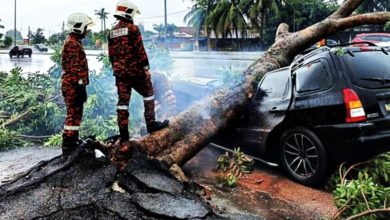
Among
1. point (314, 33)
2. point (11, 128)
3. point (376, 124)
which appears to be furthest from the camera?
point (11, 128)

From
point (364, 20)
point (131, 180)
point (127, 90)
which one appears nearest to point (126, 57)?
point (127, 90)

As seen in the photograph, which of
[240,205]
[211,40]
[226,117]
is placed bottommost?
[240,205]

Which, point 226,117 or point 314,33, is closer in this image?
point 226,117

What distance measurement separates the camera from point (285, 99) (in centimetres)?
503

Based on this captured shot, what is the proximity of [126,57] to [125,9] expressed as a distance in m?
0.60

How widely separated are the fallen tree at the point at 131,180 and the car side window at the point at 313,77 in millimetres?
1278

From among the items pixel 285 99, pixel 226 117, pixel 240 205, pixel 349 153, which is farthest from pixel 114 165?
pixel 349 153

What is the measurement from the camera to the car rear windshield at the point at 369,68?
4.29 m

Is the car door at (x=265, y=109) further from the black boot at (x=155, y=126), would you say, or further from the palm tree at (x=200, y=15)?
the palm tree at (x=200, y=15)

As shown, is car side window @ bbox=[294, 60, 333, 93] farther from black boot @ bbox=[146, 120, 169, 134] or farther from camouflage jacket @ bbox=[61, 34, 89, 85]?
camouflage jacket @ bbox=[61, 34, 89, 85]

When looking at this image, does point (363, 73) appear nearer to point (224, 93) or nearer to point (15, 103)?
point (224, 93)

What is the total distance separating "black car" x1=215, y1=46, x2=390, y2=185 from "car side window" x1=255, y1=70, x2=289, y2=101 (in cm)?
3

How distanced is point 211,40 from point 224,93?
3419cm

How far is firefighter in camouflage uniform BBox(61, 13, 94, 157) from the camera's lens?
511cm
